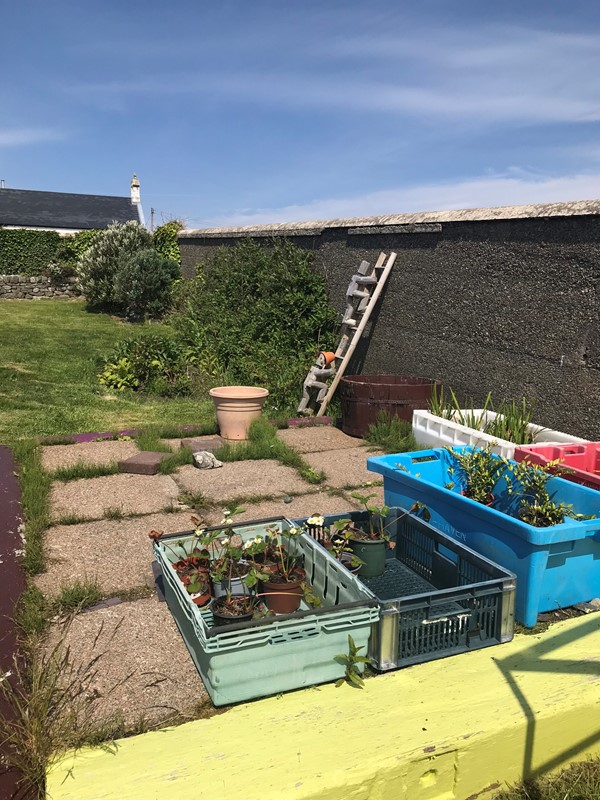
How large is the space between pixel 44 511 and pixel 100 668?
6.97 ft

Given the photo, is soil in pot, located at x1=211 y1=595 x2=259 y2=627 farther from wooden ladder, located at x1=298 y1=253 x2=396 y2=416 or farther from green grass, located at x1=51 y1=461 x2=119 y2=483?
wooden ladder, located at x1=298 y1=253 x2=396 y2=416

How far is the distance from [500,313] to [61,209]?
90.8 feet

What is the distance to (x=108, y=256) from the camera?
1670 centimetres

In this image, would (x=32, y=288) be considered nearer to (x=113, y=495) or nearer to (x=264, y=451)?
(x=264, y=451)

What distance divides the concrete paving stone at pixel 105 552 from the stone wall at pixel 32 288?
16.8 metres

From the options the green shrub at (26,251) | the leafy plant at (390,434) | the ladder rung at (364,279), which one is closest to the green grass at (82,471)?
the leafy plant at (390,434)

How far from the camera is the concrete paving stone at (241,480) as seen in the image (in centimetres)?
531

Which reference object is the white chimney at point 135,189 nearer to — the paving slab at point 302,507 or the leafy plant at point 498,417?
the leafy plant at point 498,417

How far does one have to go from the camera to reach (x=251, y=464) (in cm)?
617

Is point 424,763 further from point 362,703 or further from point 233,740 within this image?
point 233,740

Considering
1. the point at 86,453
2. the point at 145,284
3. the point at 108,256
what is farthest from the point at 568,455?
the point at 108,256

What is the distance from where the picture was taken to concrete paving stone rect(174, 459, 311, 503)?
531 cm

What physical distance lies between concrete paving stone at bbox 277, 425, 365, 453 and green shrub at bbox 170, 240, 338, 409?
1013mm

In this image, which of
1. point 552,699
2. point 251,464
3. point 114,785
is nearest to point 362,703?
point 552,699
